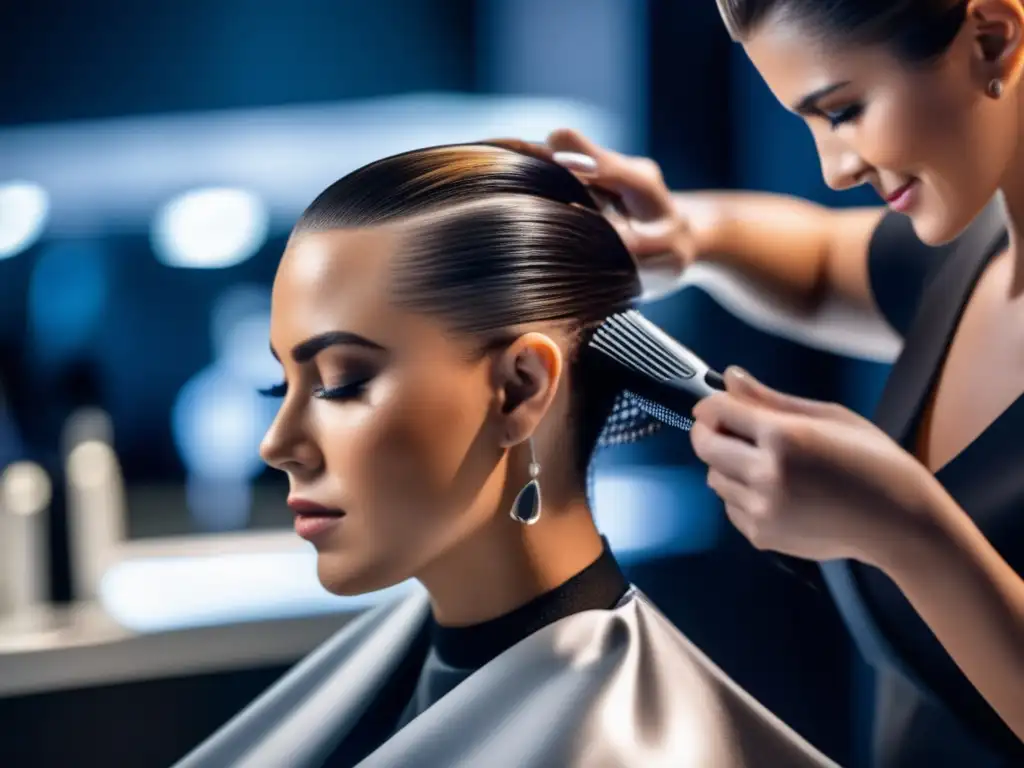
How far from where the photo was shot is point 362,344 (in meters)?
0.80

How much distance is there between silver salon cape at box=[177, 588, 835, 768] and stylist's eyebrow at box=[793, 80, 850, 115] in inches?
17.1

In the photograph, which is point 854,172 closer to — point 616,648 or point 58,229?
point 616,648

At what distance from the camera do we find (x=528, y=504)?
0.88 m

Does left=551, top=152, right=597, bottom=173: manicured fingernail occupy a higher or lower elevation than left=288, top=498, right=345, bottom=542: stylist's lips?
higher

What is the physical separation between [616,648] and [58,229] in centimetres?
102

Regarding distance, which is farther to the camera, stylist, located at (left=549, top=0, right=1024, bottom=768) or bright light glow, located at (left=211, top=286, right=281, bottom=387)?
bright light glow, located at (left=211, top=286, right=281, bottom=387)

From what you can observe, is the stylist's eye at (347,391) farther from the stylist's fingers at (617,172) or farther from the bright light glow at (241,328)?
the bright light glow at (241,328)

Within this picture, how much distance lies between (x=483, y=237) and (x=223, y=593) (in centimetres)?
75

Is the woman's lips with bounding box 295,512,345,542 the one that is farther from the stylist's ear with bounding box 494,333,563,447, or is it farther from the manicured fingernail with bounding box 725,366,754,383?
the manicured fingernail with bounding box 725,366,754,383

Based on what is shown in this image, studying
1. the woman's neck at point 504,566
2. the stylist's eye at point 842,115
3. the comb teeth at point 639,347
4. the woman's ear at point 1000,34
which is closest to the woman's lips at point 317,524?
the woman's neck at point 504,566

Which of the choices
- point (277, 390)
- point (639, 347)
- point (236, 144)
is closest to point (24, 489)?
point (236, 144)

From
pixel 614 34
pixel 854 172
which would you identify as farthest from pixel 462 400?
pixel 614 34

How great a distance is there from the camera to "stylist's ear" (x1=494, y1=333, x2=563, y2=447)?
0.84 metres

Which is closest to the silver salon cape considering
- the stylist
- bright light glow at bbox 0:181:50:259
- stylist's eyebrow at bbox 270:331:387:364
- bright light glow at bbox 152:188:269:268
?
the stylist
